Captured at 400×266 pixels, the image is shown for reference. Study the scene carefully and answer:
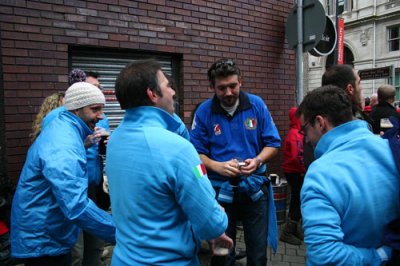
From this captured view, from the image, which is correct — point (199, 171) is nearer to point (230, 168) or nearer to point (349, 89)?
point (230, 168)

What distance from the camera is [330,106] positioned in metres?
1.63

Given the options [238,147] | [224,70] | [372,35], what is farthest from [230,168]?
[372,35]

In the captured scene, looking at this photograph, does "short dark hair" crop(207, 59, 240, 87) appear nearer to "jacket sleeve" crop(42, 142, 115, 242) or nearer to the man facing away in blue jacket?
the man facing away in blue jacket

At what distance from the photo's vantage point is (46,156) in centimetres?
202

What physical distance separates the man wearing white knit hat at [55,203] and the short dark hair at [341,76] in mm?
1833

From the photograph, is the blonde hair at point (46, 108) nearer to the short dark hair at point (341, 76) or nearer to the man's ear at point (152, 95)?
the man's ear at point (152, 95)

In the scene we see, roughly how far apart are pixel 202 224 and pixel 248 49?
4.70 metres

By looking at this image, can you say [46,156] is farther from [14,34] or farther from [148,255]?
[14,34]

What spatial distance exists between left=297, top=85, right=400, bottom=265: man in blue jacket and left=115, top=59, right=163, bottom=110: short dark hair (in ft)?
2.70

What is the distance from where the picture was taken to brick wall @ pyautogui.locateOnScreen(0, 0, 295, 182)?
147 inches

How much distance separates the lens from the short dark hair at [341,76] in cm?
252

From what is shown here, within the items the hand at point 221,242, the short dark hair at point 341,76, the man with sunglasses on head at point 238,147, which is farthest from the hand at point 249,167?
the hand at point 221,242

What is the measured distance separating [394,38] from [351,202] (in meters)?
32.0

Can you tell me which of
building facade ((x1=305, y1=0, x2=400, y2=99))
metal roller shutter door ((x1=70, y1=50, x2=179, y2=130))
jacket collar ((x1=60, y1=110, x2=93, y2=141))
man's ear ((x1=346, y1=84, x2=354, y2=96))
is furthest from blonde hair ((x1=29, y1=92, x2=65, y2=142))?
building facade ((x1=305, y1=0, x2=400, y2=99))
